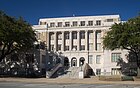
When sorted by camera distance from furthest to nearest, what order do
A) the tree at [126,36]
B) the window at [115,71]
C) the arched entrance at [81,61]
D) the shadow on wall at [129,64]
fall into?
the arched entrance at [81,61], the window at [115,71], the shadow on wall at [129,64], the tree at [126,36]

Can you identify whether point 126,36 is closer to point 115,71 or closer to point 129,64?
point 129,64

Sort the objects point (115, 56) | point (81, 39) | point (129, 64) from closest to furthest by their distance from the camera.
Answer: point (129, 64)
point (115, 56)
point (81, 39)

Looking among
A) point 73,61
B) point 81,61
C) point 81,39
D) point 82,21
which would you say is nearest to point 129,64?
point 81,61

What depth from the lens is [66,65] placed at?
3258 inches

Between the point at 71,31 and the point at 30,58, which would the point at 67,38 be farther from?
the point at 30,58

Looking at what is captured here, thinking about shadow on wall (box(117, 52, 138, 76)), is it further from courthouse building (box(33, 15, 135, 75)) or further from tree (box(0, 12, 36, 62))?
tree (box(0, 12, 36, 62))

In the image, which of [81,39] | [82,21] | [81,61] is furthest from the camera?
[82,21]

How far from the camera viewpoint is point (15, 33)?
62125mm

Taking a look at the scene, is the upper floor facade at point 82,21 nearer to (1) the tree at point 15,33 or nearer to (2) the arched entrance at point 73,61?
(2) the arched entrance at point 73,61

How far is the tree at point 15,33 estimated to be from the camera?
6100 cm

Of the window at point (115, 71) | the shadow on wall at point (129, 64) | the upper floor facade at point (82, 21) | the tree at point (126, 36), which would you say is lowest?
the window at point (115, 71)

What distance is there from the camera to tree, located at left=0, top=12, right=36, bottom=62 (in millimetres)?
61000

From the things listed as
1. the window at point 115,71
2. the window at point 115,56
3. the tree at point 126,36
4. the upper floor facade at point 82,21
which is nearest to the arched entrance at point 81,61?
the upper floor facade at point 82,21

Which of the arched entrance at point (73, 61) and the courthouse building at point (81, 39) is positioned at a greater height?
the courthouse building at point (81, 39)
